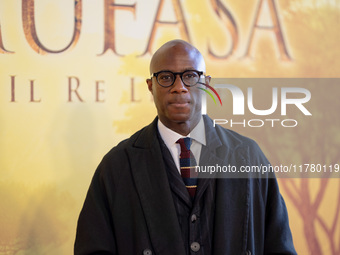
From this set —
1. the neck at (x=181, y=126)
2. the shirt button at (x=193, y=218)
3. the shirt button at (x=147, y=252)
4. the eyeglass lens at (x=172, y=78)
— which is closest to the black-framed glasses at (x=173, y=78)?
the eyeglass lens at (x=172, y=78)

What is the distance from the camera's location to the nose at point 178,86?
1492 mm

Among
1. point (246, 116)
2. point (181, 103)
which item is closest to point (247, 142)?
point (181, 103)

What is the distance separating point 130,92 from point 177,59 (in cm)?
90

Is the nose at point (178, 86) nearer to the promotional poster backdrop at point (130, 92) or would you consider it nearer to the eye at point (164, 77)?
the eye at point (164, 77)

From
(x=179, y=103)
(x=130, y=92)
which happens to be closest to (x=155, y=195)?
(x=179, y=103)

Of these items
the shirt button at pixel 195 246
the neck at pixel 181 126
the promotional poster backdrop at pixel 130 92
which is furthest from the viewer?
the promotional poster backdrop at pixel 130 92

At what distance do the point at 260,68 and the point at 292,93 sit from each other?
22 centimetres

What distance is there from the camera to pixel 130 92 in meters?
2.38

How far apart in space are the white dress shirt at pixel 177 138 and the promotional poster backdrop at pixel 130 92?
68 centimetres

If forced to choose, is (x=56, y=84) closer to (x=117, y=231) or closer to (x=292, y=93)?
(x=117, y=231)

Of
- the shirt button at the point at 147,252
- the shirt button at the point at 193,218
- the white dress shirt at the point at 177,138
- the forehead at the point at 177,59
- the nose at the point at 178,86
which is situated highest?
the forehead at the point at 177,59

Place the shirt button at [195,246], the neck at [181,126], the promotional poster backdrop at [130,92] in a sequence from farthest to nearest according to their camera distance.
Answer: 1. the promotional poster backdrop at [130,92]
2. the neck at [181,126]
3. the shirt button at [195,246]

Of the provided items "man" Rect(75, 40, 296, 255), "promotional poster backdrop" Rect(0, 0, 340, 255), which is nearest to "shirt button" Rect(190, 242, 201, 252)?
"man" Rect(75, 40, 296, 255)

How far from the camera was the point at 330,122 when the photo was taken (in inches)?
98.9
